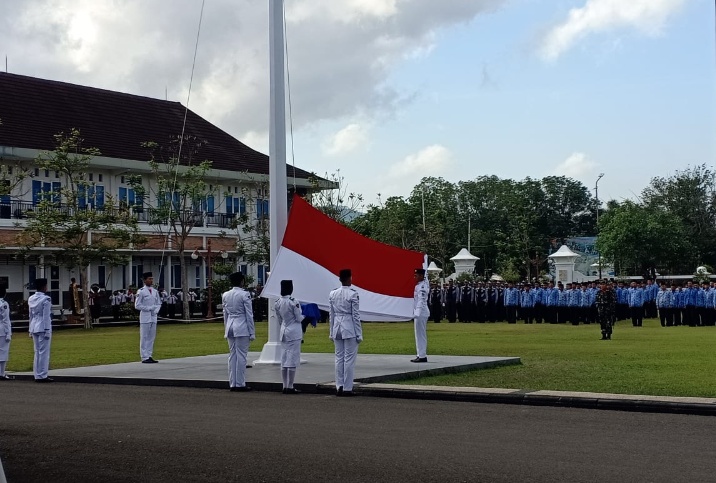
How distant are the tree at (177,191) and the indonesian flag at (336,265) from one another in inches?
1034

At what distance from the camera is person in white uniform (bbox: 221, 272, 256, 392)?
15.9 m

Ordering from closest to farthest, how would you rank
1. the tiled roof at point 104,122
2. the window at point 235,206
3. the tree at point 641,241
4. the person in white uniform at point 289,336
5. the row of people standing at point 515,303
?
the person in white uniform at point 289,336, the row of people standing at point 515,303, the tiled roof at point 104,122, the window at point 235,206, the tree at point 641,241

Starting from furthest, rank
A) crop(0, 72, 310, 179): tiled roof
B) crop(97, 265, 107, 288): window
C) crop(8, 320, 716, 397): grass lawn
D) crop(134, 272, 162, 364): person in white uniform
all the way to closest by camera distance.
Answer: crop(97, 265, 107, 288): window < crop(0, 72, 310, 179): tiled roof < crop(134, 272, 162, 364): person in white uniform < crop(8, 320, 716, 397): grass lawn

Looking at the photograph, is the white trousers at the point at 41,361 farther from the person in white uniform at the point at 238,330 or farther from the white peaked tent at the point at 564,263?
the white peaked tent at the point at 564,263

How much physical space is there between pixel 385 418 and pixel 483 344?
44.6 feet

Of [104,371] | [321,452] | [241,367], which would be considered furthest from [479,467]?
[104,371]

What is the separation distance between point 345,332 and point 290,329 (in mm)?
951

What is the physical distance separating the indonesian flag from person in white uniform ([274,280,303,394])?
5.44 ft

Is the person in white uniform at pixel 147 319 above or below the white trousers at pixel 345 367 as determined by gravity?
above

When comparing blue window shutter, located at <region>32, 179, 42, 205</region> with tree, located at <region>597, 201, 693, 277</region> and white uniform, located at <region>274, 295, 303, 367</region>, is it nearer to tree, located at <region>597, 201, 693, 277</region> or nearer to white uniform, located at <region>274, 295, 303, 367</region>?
white uniform, located at <region>274, 295, 303, 367</region>

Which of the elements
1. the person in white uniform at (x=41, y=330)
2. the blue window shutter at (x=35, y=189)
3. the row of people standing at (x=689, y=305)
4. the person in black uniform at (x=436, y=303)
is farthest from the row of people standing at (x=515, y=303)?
the person in white uniform at (x=41, y=330)

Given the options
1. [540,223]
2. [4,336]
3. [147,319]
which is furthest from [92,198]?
[540,223]

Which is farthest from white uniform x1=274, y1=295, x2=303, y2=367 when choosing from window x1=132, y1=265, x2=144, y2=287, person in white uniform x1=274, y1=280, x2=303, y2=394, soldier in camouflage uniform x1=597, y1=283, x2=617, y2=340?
window x1=132, y1=265, x2=144, y2=287

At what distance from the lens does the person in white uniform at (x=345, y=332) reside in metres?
15.1
